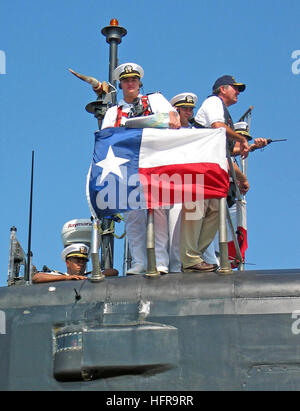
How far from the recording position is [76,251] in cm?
1019

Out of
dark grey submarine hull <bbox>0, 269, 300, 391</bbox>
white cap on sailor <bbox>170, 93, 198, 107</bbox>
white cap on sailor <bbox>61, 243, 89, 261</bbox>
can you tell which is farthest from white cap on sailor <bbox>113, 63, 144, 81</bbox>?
dark grey submarine hull <bbox>0, 269, 300, 391</bbox>

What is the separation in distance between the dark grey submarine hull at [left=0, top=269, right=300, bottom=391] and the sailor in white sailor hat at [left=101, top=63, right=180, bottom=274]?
98 centimetres

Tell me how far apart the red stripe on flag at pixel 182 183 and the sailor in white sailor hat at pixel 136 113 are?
2.06ft

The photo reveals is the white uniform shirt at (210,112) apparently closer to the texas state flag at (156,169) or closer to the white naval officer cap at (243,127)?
the texas state flag at (156,169)

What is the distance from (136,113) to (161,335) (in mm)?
3482

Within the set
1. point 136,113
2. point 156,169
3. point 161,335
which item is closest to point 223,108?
point 136,113

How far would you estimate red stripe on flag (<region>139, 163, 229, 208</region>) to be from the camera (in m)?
8.56

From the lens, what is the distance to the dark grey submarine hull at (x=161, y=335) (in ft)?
23.7

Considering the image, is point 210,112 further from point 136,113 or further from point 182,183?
point 182,183

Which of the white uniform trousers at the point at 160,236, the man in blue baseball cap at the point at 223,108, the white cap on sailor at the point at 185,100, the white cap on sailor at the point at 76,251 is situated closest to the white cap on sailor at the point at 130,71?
the white cap on sailor at the point at 185,100

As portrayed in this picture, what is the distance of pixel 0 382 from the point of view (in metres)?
7.72

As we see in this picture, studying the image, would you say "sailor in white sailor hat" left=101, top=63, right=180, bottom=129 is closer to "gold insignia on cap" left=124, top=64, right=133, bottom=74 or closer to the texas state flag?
"gold insignia on cap" left=124, top=64, right=133, bottom=74
